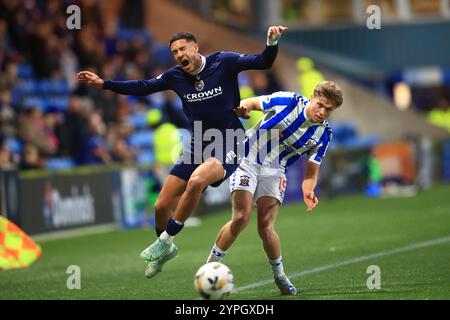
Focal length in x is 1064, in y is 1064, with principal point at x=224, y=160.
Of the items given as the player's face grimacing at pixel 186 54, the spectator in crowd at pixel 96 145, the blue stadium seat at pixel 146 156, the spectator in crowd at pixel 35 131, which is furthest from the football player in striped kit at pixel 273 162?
the blue stadium seat at pixel 146 156

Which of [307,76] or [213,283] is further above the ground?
[307,76]

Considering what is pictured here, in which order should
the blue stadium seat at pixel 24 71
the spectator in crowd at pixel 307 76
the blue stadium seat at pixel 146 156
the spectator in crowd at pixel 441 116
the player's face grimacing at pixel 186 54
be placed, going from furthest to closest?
the spectator in crowd at pixel 441 116 < the spectator in crowd at pixel 307 76 < the blue stadium seat at pixel 146 156 < the blue stadium seat at pixel 24 71 < the player's face grimacing at pixel 186 54

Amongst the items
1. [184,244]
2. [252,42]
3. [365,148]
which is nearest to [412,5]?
[252,42]

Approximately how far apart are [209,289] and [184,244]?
6447 millimetres

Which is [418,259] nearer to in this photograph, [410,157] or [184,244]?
[184,244]

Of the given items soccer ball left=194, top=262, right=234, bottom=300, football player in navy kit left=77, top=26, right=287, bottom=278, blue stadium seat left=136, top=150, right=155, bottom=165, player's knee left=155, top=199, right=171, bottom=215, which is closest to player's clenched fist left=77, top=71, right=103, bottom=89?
football player in navy kit left=77, top=26, right=287, bottom=278

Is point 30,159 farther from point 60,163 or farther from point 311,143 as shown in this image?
point 311,143

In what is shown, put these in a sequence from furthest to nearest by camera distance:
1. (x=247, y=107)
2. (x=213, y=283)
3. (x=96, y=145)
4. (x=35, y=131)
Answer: (x=96, y=145), (x=35, y=131), (x=247, y=107), (x=213, y=283)

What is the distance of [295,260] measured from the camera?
12234mm

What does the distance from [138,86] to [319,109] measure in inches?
71.2

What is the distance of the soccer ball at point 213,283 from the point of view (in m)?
8.52

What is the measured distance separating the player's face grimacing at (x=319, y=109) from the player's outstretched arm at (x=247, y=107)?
494 millimetres

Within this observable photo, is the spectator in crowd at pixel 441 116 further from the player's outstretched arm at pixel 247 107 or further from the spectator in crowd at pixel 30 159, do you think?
the player's outstretched arm at pixel 247 107

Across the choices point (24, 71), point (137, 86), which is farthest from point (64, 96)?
point (137, 86)
